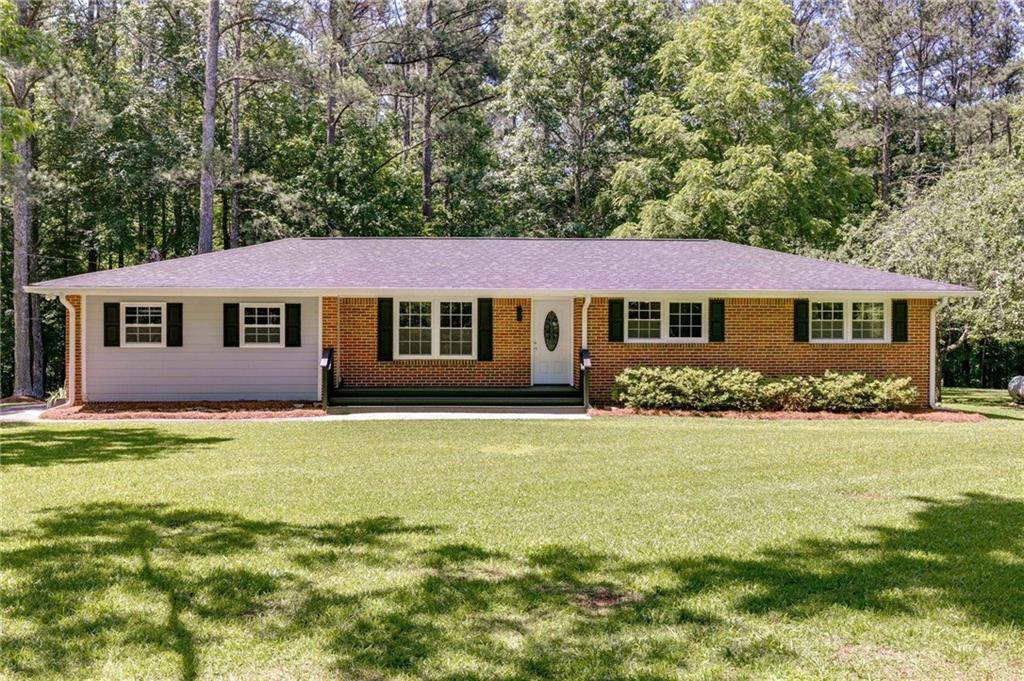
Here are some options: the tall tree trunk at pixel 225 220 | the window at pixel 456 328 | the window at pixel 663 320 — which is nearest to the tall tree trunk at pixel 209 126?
the tall tree trunk at pixel 225 220

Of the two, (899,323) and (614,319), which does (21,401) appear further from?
(899,323)

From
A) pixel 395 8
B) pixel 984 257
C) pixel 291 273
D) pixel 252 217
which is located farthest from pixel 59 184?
pixel 984 257

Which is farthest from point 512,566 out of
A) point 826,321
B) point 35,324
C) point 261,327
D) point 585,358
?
point 35,324

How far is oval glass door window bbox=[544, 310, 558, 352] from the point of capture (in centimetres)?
1783

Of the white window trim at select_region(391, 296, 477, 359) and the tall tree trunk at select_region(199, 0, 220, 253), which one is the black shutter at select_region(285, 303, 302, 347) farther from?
the tall tree trunk at select_region(199, 0, 220, 253)

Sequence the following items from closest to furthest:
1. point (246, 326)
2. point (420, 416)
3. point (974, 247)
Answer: point (420, 416) < point (246, 326) < point (974, 247)

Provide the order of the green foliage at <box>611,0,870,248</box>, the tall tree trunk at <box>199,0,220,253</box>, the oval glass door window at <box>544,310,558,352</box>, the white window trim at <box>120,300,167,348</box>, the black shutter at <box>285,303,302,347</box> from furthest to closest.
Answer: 1. the green foliage at <box>611,0,870,248</box>
2. the tall tree trunk at <box>199,0,220,253</box>
3. the oval glass door window at <box>544,310,558,352</box>
4. the black shutter at <box>285,303,302,347</box>
5. the white window trim at <box>120,300,167,348</box>

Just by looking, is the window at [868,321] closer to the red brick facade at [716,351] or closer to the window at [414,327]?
the red brick facade at [716,351]

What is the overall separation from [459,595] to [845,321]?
15.0 meters

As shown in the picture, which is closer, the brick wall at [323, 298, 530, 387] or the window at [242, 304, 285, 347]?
the window at [242, 304, 285, 347]

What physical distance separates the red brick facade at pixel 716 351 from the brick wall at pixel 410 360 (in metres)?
Result: 0.02

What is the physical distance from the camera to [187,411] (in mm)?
15688

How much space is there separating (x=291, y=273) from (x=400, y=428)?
6.20m

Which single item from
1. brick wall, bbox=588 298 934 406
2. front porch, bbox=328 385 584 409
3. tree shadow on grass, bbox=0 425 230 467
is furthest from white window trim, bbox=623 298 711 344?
tree shadow on grass, bbox=0 425 230 467
